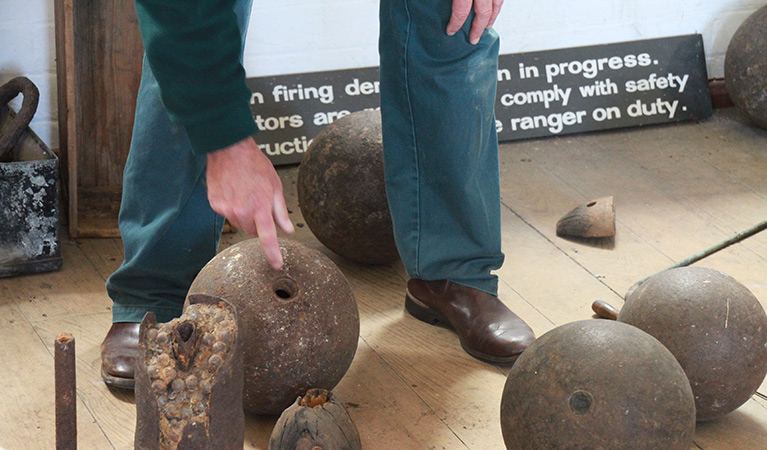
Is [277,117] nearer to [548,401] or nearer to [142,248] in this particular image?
[142,248]

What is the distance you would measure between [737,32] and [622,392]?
3.11 meters

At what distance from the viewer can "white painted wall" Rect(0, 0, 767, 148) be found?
362 centimetres

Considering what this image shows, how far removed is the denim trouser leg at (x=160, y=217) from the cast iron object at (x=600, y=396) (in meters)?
1.03

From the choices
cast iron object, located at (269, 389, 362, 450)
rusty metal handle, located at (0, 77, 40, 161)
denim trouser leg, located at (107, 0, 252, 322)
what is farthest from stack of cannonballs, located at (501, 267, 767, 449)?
rusty metal handle, located at (0, 77, 40, 161)

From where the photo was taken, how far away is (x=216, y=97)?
5.71 ft

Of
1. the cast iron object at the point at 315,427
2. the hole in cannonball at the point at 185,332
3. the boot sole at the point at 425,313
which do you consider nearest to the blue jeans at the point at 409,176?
the boot sole at the point at 425,313

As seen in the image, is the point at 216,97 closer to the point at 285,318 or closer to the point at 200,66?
the point at 200,66

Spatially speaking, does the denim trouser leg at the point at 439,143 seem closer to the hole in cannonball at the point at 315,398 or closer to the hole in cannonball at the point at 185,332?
the hole in cannonball at the point at 315,398

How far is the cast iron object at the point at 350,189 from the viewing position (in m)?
3.04

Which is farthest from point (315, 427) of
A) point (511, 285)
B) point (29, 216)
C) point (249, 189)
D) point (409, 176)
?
point (29, 216)

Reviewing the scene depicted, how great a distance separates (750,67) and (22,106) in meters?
3.24

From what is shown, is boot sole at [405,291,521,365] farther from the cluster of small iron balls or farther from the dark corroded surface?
the cluster of small iron balls

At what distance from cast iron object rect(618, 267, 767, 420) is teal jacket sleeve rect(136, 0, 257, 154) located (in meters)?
1.19

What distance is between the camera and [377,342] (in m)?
2.84
